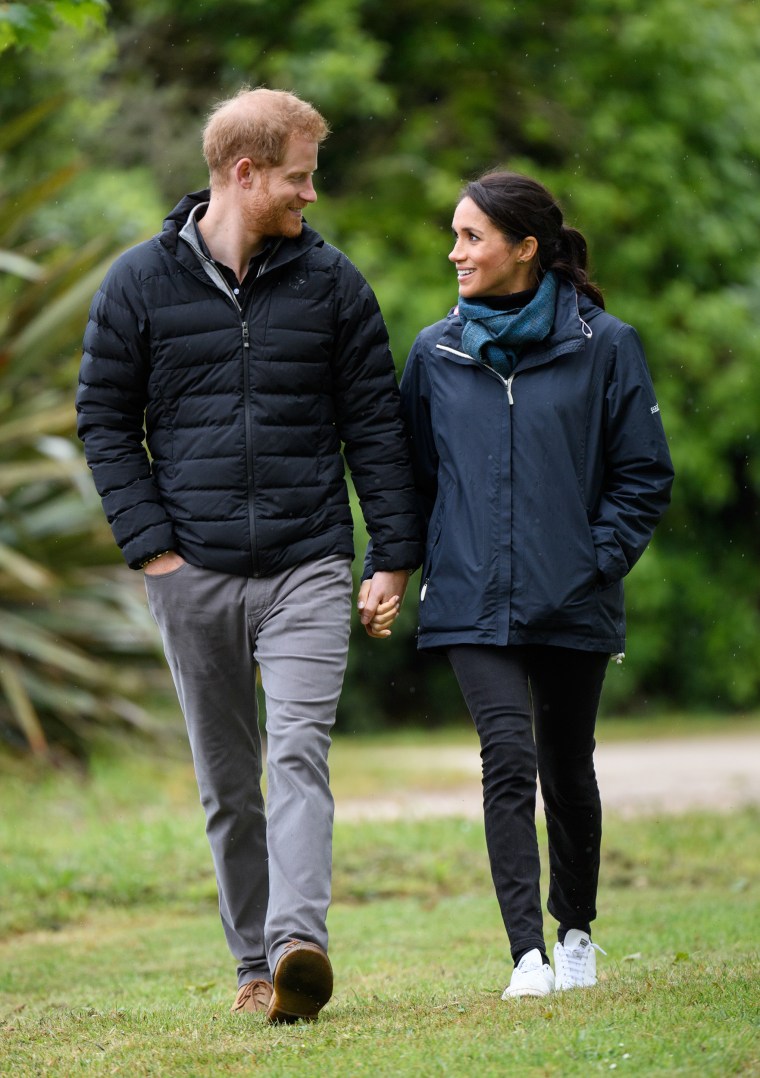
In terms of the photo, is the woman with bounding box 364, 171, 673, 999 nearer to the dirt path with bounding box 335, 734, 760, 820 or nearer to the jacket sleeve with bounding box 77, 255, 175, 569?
the jacket sleeve with bounding box 77, 255, 175, 569

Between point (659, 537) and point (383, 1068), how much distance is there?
1546cm

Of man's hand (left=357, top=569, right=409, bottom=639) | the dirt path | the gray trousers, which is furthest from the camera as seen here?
the dirt path

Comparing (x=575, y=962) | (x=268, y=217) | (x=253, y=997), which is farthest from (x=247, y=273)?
(x=575, y=962)

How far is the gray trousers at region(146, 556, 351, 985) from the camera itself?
4133 millimetres

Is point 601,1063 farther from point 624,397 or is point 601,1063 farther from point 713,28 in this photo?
point 713,28

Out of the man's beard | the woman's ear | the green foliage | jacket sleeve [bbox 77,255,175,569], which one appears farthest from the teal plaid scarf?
the green foliage

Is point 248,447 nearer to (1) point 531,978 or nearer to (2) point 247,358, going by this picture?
(2) point 247,358

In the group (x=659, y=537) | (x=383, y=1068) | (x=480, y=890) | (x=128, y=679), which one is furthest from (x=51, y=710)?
(x=659, y=537)

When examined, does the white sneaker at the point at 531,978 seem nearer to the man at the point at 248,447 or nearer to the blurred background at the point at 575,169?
the man at the point at 248,447

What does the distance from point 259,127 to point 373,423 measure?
0.78 metres

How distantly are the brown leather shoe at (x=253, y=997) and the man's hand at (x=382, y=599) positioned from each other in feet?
3.07

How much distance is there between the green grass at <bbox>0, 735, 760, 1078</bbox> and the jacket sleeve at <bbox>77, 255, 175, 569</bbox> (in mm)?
1199

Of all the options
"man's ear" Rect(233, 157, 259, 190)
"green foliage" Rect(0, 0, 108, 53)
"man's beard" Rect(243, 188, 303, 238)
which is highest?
"green foliage" Rect(0, 0, 108, 53)

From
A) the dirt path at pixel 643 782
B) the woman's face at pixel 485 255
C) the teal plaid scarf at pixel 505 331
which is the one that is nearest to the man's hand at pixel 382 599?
the teal plaid scarf at pixel 505 331
